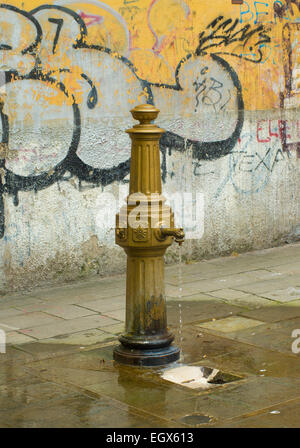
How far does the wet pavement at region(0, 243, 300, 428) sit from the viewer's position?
16.3 ft

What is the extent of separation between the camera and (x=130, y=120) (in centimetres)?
868

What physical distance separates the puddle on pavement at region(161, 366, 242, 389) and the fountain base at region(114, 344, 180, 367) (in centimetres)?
10

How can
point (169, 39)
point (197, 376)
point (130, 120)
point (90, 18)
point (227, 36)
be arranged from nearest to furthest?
1. point (197, 376)
2. point (90, 18)
3. point (130, 120)
4. point (169, 39)
5. point (227, 36)

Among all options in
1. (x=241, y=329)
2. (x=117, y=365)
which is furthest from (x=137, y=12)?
(x=117, y=365)

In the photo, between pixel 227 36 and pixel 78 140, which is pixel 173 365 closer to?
pixel 78 140

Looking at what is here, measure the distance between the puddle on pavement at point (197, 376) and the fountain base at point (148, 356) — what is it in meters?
0.10

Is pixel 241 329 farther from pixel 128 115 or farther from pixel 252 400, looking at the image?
pixel 128 115

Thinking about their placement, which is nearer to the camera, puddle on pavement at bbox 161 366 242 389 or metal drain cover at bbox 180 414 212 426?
metal drain cover at bbox 180 414 212 426

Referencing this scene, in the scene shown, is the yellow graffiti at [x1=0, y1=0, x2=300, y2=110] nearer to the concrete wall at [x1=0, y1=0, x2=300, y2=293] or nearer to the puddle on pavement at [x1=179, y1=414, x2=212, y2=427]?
the concrete wall at [x1=0, y1=0, x2=300, y2=293]

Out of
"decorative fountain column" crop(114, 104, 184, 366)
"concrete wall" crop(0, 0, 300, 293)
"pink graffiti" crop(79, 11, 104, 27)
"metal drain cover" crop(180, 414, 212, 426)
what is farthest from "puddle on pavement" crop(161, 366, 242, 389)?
"pink graffiti" crop(79, 11, 104, 27)

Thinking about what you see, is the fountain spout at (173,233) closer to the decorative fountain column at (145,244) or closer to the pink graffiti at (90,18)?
the decorative fountain column at (145,244)

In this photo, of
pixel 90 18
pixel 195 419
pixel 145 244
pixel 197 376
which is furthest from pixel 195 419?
pixel 90 18

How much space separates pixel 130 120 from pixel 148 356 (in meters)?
3.44
